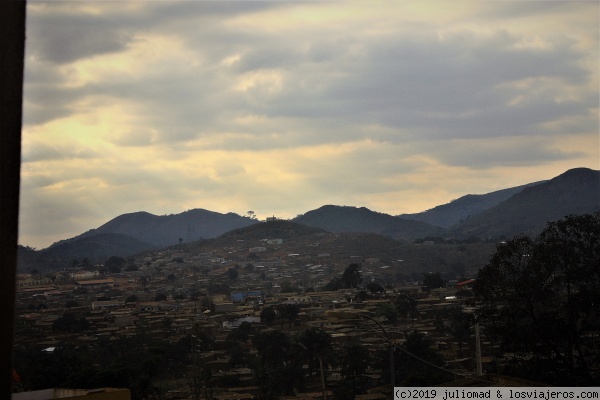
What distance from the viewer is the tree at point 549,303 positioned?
67.2 ft

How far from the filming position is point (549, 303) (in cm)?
2138

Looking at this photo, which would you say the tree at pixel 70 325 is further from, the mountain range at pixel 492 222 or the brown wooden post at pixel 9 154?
the brown wooden post at pixel 9 154

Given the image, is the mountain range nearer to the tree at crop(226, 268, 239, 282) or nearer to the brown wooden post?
the tree at crop(226, 268, 239, 282)

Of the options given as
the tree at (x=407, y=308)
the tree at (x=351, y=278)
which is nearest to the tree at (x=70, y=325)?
the tree at (x=407, y=308)

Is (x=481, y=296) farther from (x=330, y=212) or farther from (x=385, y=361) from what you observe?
(x=330, y=212)

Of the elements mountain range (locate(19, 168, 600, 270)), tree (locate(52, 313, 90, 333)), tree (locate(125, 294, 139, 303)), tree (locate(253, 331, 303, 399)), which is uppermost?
mountain range (locate(19, 168, 600, 270))

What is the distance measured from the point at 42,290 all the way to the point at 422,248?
47225 millimetres

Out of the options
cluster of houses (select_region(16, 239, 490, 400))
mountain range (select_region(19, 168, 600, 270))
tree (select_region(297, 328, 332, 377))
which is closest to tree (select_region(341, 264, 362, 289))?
cluster of houses (select_region(16, 239, 490, 400))

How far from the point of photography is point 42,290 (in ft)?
257

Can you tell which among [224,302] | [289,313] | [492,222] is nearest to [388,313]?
[289,313]

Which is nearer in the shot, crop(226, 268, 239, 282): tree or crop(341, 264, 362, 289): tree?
crop(341, 264, 362, 289): tree

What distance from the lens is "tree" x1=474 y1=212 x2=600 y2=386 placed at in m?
20.5

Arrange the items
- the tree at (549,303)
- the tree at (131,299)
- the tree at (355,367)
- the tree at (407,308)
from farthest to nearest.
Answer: the tree at (131,299) < the tree at (407,308) < the tree at (355,367) < the tree at (549,303)

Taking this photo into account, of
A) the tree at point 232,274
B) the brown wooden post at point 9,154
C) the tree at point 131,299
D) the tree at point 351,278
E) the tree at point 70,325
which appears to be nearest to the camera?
the brown wooden post at point 9,154
